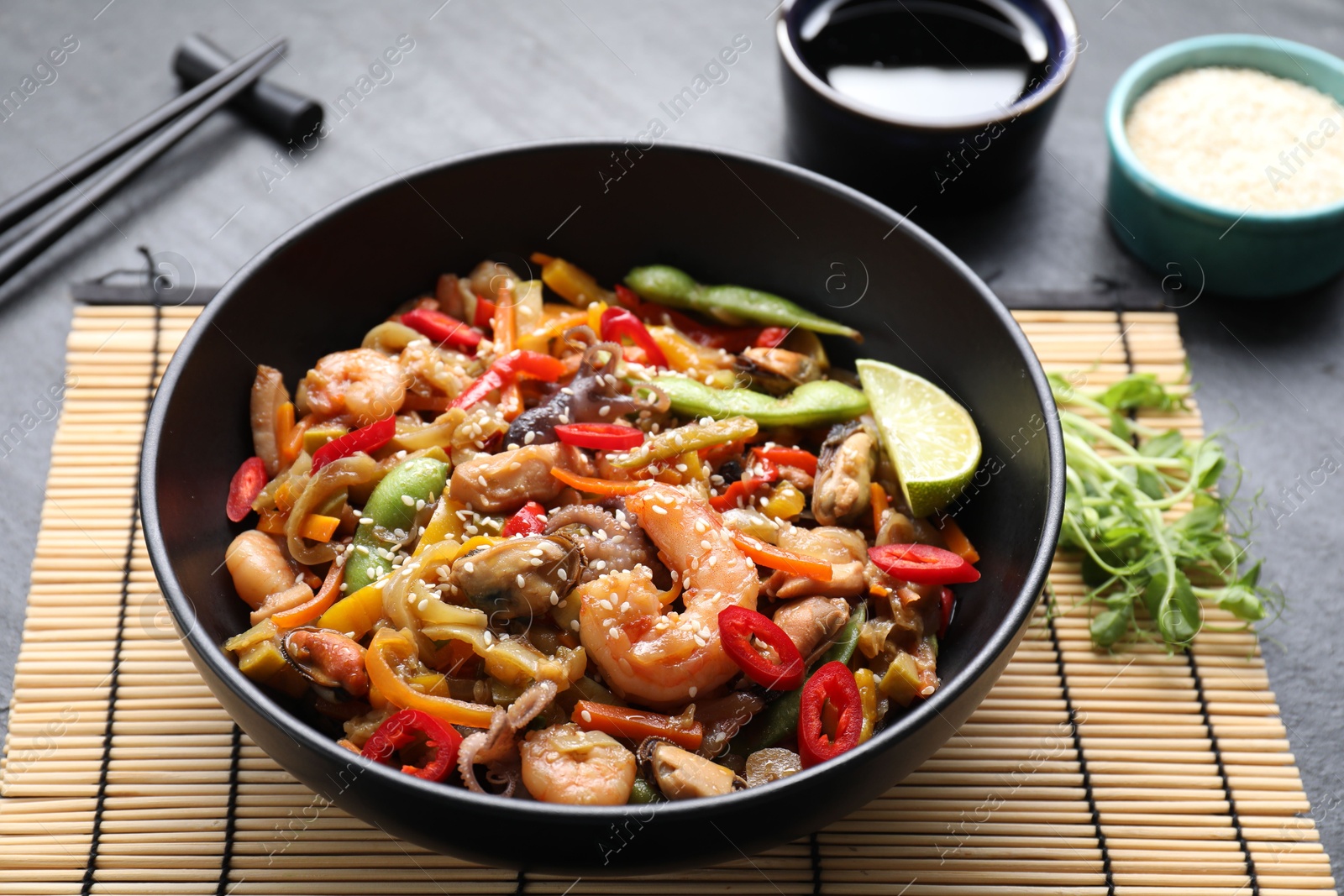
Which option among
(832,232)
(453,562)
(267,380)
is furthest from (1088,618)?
(267,380)

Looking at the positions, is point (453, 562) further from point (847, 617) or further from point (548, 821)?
point (847, 617)

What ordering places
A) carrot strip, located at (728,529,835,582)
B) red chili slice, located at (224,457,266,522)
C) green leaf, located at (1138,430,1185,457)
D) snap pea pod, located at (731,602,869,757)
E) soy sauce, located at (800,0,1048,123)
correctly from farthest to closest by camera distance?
soy sauce, located at (800,0,1048,123) → green leaf, located at (1138,430,1185,457) → red chili slice, located at (224,457,266,522) → carrot strip, located at (728,529,835,582) → snap pea pod, located at (731,602,869,757)

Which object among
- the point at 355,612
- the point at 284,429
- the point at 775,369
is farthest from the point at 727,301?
the point at 355,612

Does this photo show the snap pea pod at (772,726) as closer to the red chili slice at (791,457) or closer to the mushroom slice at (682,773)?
the mushroom slice at (682,773)

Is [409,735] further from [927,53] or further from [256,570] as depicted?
[927,53]

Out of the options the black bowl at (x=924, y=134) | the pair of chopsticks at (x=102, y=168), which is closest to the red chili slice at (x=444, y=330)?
the pair of chopsticks at (x=102, y=168)

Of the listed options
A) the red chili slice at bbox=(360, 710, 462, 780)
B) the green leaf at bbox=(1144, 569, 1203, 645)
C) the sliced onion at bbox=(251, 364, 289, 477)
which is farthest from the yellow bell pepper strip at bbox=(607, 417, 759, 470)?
the green leaf at bbox=(1144, 569, 1203, 645)

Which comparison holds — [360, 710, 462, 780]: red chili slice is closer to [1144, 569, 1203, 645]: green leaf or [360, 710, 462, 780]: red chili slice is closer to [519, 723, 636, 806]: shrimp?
[519, 723, 636, 806]: shrimp

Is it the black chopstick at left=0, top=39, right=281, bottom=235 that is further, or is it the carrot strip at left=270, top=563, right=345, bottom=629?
the black chopstick at left=0, top=39, right=281, bottom=235
